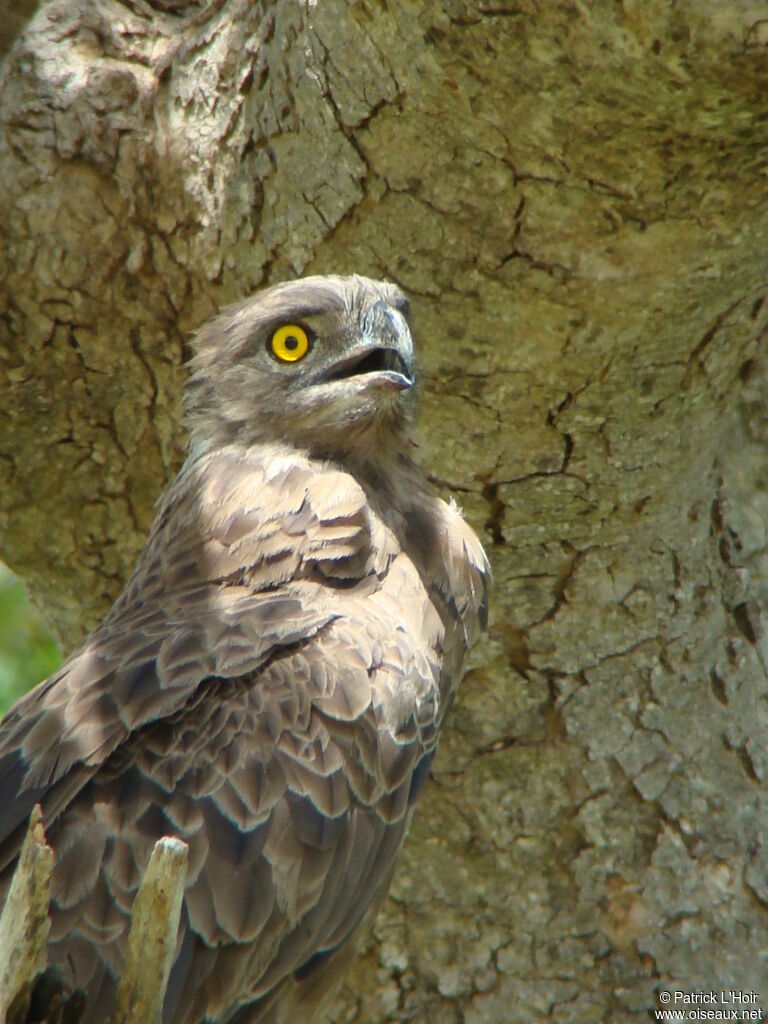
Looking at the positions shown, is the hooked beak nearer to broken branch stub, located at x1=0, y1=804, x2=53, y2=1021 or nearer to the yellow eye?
the yellow eye

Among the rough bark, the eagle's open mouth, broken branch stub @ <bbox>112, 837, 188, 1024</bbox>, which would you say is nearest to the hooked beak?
the eagle's open mouth

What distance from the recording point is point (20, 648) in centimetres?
979

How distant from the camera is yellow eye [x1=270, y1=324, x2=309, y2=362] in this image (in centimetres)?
462

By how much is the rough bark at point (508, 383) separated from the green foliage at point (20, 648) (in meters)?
4.22

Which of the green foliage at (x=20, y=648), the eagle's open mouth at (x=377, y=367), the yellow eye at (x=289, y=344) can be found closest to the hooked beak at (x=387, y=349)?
the eagle's open mouth at (x=377, y=367)

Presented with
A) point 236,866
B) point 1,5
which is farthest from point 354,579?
point 1,5

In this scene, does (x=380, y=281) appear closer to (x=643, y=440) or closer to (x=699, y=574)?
(x=643, y=440)

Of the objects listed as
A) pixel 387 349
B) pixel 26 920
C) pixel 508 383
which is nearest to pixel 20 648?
pixel 508 383

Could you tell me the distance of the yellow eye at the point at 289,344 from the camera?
4.62 metres

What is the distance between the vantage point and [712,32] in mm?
3643

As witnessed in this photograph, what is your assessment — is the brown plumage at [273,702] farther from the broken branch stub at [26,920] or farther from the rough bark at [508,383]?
the broken branch stub at [26,920]

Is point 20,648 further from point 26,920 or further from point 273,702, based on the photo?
point 26,920

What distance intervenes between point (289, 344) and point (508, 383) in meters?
0.79

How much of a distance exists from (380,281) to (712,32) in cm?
150
